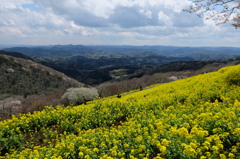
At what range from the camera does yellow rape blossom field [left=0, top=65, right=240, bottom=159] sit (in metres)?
6.38

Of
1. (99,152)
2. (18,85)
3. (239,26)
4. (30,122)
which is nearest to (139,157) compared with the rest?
(99,152)

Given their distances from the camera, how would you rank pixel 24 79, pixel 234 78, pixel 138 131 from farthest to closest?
1. pixel 24 79
2. pixel 234 78
3. pixel 138 131

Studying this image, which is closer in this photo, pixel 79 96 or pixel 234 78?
pixel 234 78

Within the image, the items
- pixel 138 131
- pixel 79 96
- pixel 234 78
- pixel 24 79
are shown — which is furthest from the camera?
pixel 24 79

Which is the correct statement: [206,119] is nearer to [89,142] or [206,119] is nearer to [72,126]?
[89,142]

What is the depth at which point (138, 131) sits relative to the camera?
29.3 feet

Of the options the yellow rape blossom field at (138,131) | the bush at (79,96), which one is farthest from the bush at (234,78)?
the bush at (79,96)

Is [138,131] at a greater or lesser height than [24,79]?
greater

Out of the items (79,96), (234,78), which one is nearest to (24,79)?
(79,96)

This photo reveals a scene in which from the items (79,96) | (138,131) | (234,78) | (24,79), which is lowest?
(24,79)

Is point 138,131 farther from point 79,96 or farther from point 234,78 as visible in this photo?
point 79,96

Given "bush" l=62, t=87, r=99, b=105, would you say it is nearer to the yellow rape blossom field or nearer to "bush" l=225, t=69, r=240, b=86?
the yellow rape blossom field

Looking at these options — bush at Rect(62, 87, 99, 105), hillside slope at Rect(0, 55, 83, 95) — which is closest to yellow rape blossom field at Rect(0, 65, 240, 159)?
bush at Rect(62, 87, 99, 105)

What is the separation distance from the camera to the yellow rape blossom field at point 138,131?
20.9ft
